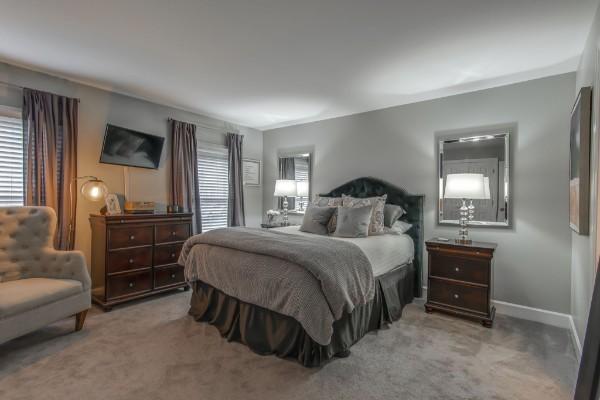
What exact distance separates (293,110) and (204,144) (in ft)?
5.02

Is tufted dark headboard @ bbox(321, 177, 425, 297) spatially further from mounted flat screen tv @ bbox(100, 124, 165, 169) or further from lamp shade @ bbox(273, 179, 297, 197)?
mounted flat screen tv @ bbox(100, 124, 165, 169)

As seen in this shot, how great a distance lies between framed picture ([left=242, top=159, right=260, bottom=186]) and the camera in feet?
17.9

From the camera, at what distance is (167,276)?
149 inches

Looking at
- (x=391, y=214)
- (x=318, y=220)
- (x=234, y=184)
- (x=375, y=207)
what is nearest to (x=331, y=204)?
(x=318, y=220)

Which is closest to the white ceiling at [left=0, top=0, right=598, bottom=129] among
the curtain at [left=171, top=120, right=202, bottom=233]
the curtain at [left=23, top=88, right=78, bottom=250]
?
the curtain at [left=23, top=88, right=78, bottom=250]

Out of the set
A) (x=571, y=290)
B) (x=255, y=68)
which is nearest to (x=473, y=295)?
(x=571, y=290)

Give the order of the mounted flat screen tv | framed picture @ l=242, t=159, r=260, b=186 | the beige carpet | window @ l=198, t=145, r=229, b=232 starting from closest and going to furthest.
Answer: the beige carpet
the mounted flat screen tv
window @ l=198, t=145, r=229, b=232
framed picture @ l=242, t=159, r=260, b=186

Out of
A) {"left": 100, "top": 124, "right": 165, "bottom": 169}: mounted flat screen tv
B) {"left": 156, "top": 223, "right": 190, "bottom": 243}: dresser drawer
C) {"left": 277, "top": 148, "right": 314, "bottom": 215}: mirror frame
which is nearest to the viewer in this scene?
{"left": 100, "top": 124, "right": 165, "bottom": 169}: mounted flat screen tv

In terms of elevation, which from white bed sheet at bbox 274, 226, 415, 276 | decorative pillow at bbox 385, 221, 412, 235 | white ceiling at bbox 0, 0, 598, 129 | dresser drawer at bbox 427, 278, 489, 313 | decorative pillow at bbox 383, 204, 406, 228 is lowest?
dresser drawer at bbox 427, 278, 489, 313

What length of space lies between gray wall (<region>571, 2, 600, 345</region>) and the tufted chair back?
13.3ft

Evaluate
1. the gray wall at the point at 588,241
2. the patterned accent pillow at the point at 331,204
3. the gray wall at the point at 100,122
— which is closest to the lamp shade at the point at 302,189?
the patterned accent pillow at the point at 331,204

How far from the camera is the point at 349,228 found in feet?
11.0

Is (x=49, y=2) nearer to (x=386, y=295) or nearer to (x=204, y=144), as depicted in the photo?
(x=204, y=144)

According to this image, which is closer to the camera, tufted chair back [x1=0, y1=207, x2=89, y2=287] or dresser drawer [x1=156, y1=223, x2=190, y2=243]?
tufted chair back [x1=0, y1=207, x2=89, y2=287]
